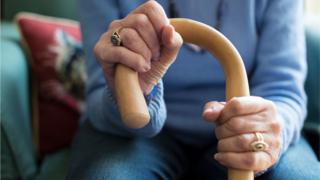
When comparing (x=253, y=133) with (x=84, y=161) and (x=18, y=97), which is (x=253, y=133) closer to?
(x=84, y=161)

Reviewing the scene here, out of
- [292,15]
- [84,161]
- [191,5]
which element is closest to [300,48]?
[292,15]

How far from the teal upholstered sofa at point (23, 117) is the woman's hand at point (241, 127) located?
1.15ft

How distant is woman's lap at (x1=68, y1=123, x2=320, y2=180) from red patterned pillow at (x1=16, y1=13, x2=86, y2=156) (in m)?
0.25

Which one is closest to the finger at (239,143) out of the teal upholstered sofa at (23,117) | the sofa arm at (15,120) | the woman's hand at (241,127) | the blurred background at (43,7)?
the woman's hand at (241,127)

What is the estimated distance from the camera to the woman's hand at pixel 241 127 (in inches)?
19.9

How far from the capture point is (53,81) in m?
1.03

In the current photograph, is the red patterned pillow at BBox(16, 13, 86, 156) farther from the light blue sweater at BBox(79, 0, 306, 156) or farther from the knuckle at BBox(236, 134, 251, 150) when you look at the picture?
the knuckle at BBox(236, 134, 251, 150)

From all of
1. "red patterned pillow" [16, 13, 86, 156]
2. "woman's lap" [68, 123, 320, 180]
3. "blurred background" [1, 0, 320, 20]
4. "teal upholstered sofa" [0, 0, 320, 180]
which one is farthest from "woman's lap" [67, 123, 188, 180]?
"blurred background" [1, 0, 320, 20]

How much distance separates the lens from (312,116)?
927 millimetres

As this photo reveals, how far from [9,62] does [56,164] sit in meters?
0.22

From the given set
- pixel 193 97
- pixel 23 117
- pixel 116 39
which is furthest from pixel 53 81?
pixel 116 39

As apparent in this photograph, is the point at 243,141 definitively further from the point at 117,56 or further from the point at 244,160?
the point at 117,56

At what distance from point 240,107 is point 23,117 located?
0.56 meters

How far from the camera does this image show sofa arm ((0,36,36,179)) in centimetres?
87
